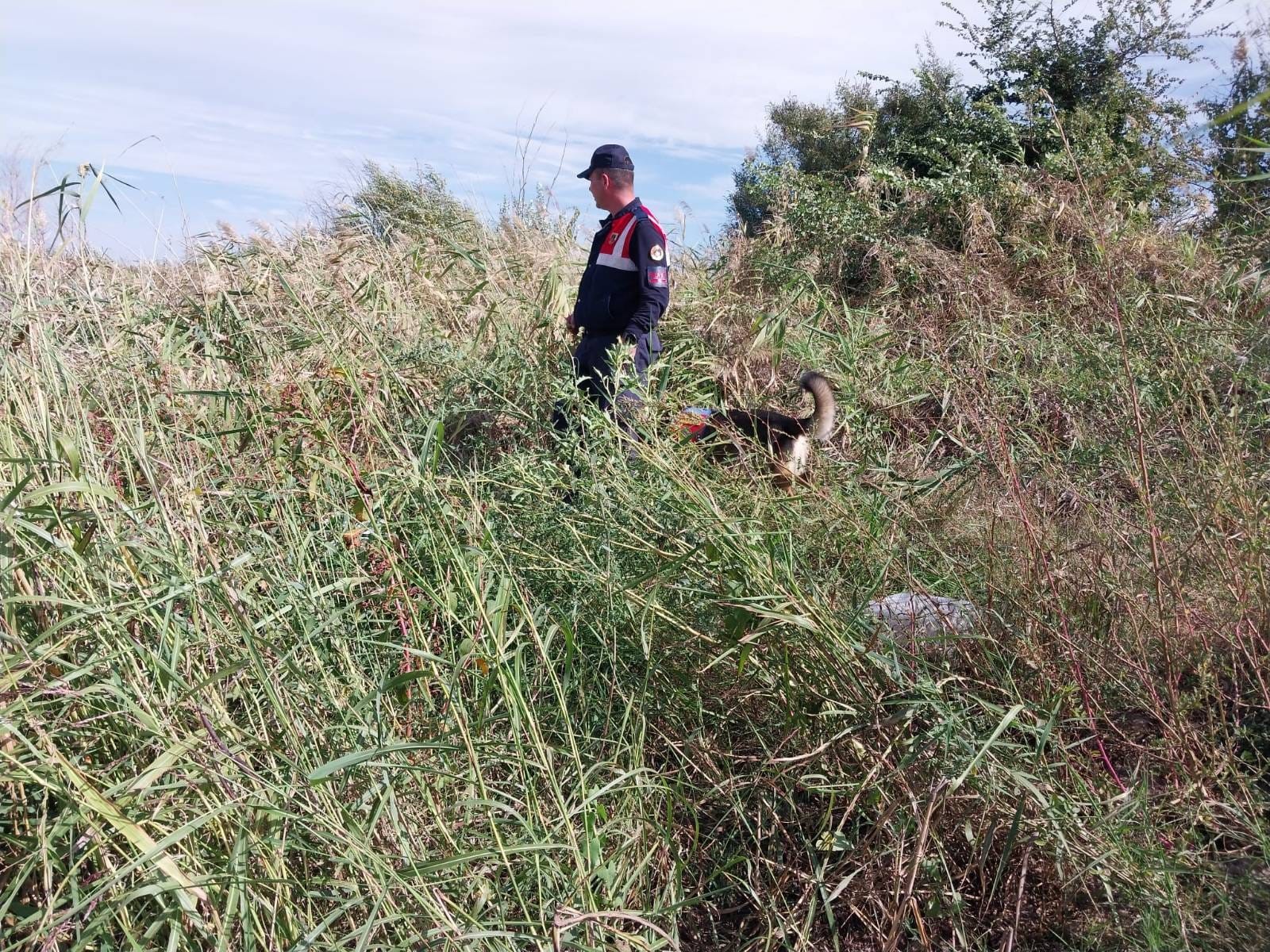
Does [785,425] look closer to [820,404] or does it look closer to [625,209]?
[820,404]

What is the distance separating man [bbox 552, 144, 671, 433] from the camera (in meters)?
4.32

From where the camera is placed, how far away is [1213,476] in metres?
2.28

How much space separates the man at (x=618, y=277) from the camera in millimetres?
4320

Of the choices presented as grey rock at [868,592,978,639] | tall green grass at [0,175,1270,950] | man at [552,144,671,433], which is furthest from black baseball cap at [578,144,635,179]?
grey rock at [868,592,978,639]

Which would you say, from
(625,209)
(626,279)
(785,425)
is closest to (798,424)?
(785,425)

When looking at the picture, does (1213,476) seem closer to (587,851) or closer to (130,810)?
(587,851)

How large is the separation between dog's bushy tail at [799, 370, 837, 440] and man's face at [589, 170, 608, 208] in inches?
60.6

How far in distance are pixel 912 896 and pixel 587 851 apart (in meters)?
0.73

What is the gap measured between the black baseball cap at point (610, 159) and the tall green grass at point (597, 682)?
221 centimetres

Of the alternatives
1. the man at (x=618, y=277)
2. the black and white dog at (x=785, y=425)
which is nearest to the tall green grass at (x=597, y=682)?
the black and white dog at (x=785, y=425)

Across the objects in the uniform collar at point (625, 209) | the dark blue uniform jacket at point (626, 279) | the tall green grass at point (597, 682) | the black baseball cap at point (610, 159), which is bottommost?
the tall green grass at point (597, 682)

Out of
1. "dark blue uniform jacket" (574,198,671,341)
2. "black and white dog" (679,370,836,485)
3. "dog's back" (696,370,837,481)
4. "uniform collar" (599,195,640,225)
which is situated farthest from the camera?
"uniform collar" (599,195,640,225)

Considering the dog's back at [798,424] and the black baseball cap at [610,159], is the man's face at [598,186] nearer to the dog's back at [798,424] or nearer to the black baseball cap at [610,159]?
the black baseball cap at [610,159]

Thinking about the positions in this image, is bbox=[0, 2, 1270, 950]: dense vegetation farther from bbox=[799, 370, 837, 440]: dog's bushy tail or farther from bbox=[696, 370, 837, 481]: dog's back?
bbox=[799, 370, 837, 440]: dog's bushy tail
